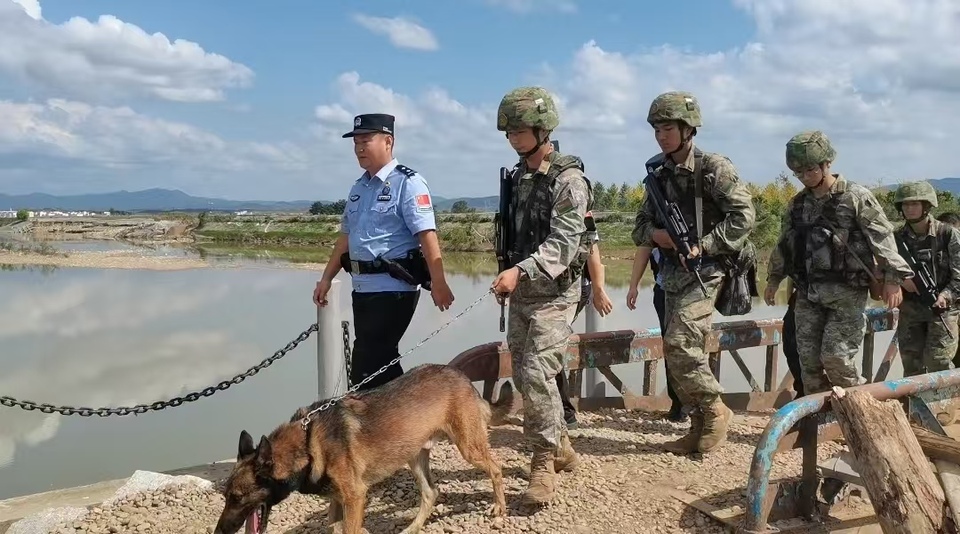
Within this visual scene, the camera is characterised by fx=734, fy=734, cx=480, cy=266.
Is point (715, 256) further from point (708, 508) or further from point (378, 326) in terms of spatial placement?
point (378, 326)

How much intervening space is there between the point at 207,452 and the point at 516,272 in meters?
4.48

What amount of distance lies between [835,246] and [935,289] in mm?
1739

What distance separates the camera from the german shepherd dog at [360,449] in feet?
11.0

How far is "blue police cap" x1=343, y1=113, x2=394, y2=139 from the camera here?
4.45m

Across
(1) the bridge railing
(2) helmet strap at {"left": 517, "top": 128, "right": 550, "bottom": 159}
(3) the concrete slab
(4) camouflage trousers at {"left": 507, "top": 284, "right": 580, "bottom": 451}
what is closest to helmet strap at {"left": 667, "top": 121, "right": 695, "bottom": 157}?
(2) helmet strap at {"left": 517, "top": 128, "right": 550, "bottom": 159}

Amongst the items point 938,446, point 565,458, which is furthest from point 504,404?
point 938,446

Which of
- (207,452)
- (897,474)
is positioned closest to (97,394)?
(207,452)

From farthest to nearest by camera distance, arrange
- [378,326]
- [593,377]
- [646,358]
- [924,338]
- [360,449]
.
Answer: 1. [593,377]
2. [924,338]
3. [646,358]
4. [378,326]
5. [360,449]

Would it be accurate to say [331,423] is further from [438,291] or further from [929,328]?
[929,328]

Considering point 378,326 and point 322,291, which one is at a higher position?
point 322,291

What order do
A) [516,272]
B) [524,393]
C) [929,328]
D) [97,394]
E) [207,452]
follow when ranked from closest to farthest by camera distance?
[516,272], [524,393], [929,328], [207,452], [97,394]

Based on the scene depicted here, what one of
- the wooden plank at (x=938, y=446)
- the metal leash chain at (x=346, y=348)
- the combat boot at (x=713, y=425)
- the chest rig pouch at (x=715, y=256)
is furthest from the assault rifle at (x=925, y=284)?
the metal leash chain at (x=346, y=348)

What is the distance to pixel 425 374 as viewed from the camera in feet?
13.4

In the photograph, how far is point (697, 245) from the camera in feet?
16.1
